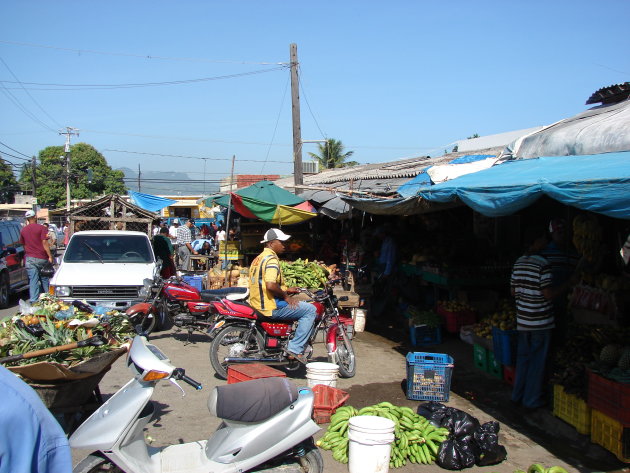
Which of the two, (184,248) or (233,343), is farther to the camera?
(184,248)

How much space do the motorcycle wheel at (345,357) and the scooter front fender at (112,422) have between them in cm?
404

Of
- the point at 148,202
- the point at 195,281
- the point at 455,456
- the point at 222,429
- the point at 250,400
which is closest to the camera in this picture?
the point at 250,400

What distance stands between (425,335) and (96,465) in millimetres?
6673

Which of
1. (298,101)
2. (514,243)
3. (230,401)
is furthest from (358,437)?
(298,101)

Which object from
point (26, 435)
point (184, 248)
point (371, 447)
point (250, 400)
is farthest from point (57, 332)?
point (184, 248)

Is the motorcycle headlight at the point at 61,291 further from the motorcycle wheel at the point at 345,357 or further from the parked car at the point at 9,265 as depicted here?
the motorcycle wheel at the point at 345,357

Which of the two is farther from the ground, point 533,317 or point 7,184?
point 7,184

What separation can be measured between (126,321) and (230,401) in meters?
2.95

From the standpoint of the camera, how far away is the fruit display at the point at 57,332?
5.20 metres

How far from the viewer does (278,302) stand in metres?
7.14

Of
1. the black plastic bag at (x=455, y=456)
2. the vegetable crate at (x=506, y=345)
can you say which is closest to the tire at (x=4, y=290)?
the vegetable crate at (x=506, y=345)

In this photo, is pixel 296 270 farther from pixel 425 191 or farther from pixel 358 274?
pixel 425 191

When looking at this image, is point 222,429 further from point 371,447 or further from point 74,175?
point 74,175

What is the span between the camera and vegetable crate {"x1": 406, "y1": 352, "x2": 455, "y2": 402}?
6465mm
